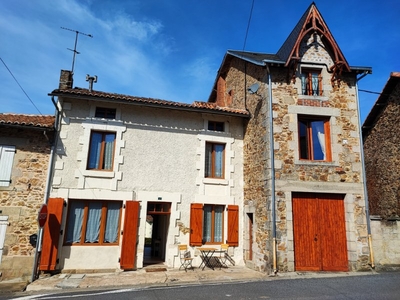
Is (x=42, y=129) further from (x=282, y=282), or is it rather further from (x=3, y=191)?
(x=282, y=282)

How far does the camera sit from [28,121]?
8.85m

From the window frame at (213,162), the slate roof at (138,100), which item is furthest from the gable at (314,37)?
the window frame at (213,162)

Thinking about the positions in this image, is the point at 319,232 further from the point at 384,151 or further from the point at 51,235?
the point at 51,235

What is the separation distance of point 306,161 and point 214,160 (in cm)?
321

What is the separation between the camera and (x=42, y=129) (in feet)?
28.4

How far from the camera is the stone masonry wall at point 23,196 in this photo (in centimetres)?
815

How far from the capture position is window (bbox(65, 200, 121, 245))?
8734 mm

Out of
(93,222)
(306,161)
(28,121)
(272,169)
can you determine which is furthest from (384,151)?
(28,121)

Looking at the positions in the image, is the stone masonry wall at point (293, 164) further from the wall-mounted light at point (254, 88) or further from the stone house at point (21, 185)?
the stone house at point (21, 185)

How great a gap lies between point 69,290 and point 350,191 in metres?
8.36

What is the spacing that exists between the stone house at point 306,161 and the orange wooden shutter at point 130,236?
148 inches

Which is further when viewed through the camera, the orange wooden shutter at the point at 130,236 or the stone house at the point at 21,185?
the orange wooden shutter at the point at 130,236

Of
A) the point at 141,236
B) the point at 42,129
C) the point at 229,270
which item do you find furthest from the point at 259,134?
the point at 42,129

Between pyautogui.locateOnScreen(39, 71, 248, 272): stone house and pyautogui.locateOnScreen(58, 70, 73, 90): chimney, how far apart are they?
3 centimetres
